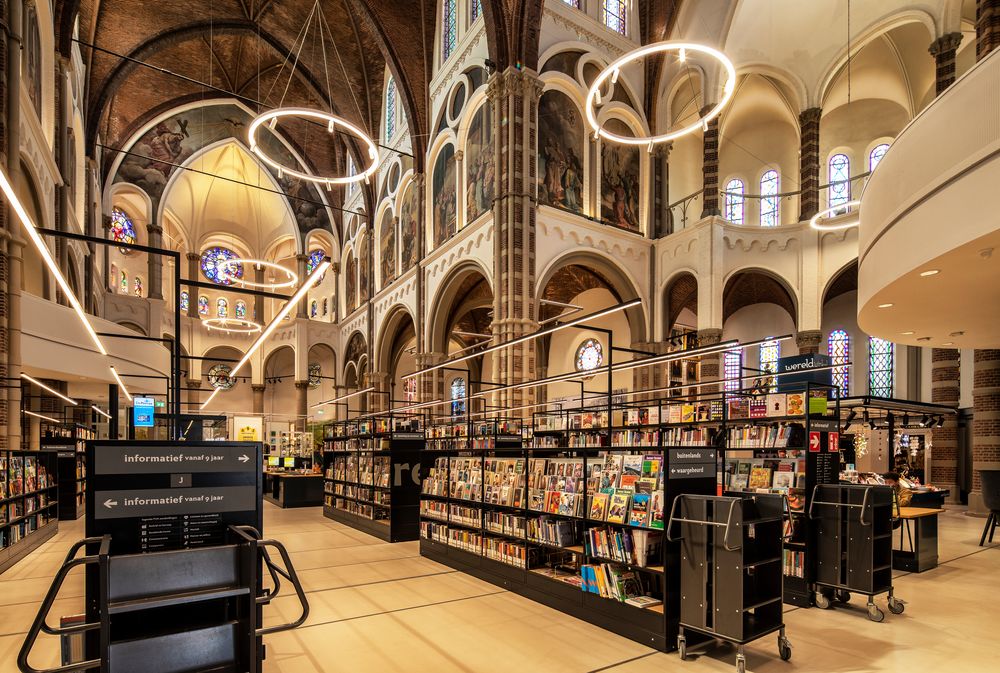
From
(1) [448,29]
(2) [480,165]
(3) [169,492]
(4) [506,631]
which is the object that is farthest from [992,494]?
A: (1) [448,29]

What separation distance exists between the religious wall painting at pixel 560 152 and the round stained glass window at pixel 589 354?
6525mm

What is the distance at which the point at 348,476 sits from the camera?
12297 mm

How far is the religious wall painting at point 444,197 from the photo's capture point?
17328 millimetres

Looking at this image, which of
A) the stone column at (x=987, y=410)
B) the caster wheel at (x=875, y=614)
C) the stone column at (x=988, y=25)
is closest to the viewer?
the caster wheel at (x=875, y=614)

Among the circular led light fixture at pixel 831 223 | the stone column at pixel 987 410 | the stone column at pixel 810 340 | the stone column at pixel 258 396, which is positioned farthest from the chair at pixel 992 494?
the stone column at pixel 258 396

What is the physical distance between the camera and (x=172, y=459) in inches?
126

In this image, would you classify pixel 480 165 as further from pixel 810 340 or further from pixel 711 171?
pixel 810 340

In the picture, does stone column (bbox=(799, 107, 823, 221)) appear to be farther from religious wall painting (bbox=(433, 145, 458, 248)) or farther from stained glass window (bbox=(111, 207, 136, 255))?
stained glass window (bbox=(111, 207, 136, 255))

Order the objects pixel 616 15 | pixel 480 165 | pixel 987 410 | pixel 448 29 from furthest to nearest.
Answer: pixel 448 29 → pixel 616 15 → pixel 480 165 → pixel 987 410

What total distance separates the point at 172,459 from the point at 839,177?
68.1ft

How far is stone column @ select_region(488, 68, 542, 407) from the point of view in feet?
46.3

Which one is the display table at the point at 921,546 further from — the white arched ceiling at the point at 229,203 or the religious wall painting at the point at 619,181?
the white arched ceiling at the point at 229,203

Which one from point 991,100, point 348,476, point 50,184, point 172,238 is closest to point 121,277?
point 172,238

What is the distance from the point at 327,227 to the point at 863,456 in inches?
975
